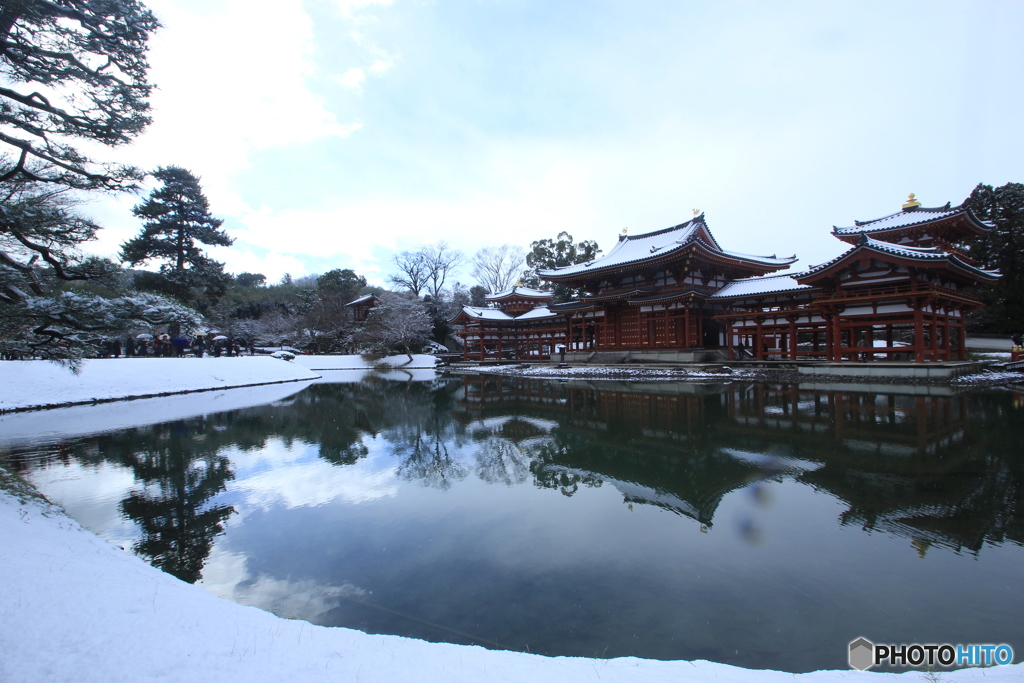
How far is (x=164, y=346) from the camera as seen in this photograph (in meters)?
23.8

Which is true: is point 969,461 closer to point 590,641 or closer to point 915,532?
point 915,532

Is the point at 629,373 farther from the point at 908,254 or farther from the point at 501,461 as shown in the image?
the point at 501,461

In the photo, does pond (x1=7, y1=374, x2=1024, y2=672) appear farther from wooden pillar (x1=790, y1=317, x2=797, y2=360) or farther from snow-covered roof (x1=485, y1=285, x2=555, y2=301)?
snow-covered roof (x1=485, y1=285, x2=555, y2=301)

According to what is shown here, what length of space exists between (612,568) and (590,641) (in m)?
0.91

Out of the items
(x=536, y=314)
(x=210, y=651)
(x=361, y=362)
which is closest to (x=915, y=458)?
A: (x=210, y=651)

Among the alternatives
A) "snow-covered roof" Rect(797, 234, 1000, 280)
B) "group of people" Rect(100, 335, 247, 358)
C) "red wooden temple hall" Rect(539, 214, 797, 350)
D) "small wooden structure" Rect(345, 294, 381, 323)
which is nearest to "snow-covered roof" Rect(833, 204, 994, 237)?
"snow-covered roof" Rect(797, 234, 1000, 280)

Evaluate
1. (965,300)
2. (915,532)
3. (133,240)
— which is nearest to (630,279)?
(965,300)

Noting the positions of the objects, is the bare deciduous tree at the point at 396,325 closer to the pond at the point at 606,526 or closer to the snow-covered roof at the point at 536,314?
the snow-covered roof at the point at 536,314

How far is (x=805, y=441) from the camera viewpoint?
722 cm

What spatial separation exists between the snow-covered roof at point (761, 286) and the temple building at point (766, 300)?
0.06 meters

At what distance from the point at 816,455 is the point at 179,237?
31931 mm

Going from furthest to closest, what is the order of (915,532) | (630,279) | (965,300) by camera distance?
(630,279)
(965,300)
(915,532)

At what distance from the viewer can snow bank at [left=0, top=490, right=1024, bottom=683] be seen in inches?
77.9

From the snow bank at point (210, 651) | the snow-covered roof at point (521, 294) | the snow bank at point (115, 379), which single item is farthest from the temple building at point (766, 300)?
the snow bank at point (210, 651)
